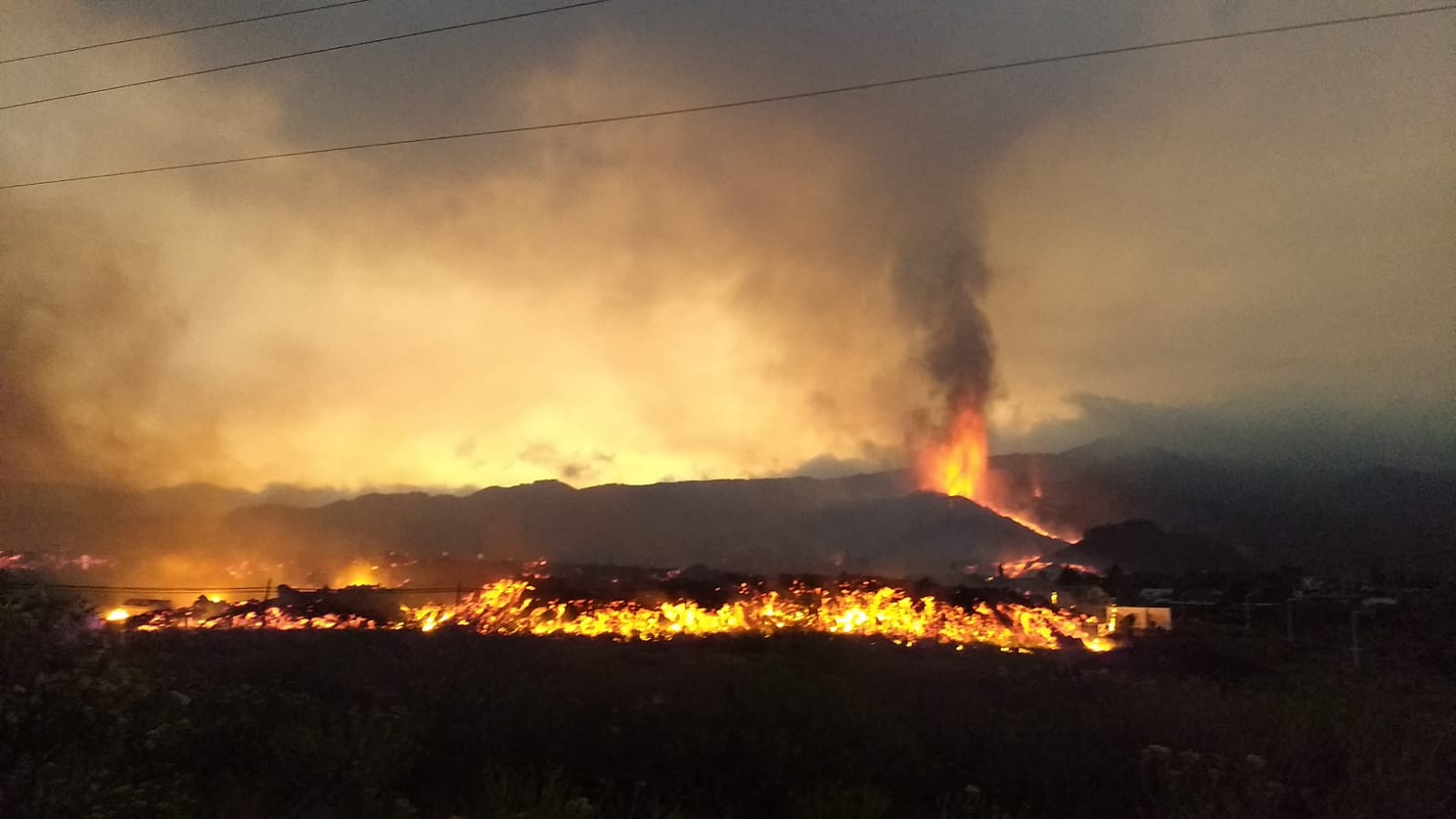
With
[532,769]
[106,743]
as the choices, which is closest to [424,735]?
[532,769]

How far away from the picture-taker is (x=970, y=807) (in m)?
7.27

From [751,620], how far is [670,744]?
15.8 metres

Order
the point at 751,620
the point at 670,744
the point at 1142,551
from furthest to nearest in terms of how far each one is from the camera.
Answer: the point at 1142,551, the point at 751,620, the point at 670,744

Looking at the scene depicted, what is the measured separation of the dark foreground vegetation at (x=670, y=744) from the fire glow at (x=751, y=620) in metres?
10.8

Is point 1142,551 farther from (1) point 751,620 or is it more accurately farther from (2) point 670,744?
(2) point 670,744

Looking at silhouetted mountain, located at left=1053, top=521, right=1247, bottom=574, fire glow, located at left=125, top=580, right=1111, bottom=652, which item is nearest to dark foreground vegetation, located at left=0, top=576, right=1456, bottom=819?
fire glow, located at left=125, top=580, right=1111, bottom=652

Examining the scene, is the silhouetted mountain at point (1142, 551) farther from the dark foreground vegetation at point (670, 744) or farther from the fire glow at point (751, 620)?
the dark foreground vegetation at point (670, 744)

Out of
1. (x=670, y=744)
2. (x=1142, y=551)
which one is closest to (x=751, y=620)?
(x=670, y=744)

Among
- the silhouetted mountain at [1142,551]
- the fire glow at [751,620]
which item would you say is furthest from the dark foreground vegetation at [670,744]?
the silhouetted mountain at [1142,551]

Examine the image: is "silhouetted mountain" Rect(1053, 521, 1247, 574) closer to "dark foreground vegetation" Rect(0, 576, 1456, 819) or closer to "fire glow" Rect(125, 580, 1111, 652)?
"fire glow" Rect(125, 580, 1111, 652)

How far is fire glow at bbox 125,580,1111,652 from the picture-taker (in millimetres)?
23156

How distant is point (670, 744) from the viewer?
27.8 ft

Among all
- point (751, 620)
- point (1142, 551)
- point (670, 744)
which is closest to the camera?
point (670, 744)

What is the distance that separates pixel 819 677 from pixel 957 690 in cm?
224
